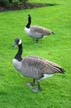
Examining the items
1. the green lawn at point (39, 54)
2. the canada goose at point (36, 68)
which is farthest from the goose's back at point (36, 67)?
the green lawn at point (39, 54)

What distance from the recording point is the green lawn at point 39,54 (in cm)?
812

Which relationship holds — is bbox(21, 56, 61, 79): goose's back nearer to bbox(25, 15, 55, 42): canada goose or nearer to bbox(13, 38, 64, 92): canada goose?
bbox(13, 38, 64, 92): canada goose

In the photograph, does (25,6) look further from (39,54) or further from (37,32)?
(39,54)

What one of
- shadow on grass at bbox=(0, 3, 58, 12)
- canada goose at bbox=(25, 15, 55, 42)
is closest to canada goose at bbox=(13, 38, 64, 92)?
canada goose at bbox=(25, 15, 55, 42)

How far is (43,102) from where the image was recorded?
8023 millimetres

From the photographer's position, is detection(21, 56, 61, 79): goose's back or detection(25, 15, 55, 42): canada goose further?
detection(25, 15, 55, 42): canada goose

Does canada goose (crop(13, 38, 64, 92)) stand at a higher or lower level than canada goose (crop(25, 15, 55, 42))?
higher

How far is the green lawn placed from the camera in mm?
8117

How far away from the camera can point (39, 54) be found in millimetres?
11742

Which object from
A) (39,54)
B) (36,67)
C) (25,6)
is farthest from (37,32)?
(25,6)

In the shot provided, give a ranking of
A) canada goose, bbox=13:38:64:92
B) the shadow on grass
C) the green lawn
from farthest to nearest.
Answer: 1. the shadow on grass
2. canada goose, bbox=13:38:64:92
3. the green lawn

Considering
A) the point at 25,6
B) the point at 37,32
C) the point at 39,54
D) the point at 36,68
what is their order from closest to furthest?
the point at 36,68 < the point at 39,54 < the point at 37,32 < the point at 25,6

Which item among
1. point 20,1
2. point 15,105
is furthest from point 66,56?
point 20,1

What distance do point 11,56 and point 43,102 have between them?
3.63 metres
